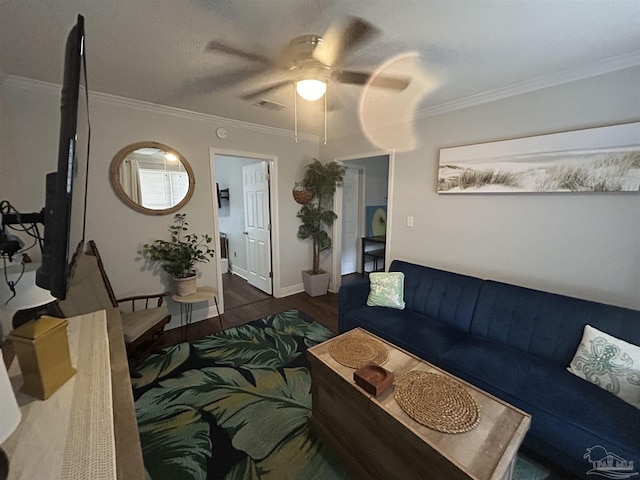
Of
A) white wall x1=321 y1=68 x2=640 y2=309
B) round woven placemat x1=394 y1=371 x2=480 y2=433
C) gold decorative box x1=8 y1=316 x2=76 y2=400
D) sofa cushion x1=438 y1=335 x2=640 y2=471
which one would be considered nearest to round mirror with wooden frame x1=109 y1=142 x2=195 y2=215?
gold decorative box x1=8 y1=316 x2=76 y2=400

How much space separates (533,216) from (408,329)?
140cm

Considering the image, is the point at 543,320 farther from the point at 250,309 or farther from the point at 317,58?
the point at 250,309

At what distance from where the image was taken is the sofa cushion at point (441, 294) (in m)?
2.25

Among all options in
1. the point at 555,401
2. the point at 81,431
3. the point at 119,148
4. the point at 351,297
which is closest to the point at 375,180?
the point at 351,297

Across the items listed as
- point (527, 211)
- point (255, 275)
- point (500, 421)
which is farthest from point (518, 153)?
point (255, 275)

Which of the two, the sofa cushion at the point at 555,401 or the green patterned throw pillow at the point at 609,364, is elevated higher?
the green patterned throw pillow at the point at 609,364

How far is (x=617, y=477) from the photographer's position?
1.22 metres

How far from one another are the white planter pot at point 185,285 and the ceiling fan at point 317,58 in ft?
6.47

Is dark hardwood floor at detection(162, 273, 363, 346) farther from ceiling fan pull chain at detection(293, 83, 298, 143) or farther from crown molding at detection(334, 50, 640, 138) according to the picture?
crown molding at detection(334, 50, 640, 138)

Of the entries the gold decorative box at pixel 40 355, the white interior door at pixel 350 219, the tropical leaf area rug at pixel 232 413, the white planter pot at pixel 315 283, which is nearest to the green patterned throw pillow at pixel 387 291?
the tropical leaf area rug at pixel 232 413

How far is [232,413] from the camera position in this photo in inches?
72.3

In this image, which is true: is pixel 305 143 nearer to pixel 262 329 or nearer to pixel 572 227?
pixel 262 329

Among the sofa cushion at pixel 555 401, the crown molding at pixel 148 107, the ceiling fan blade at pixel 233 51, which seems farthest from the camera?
the crown molding at pixel 148 107

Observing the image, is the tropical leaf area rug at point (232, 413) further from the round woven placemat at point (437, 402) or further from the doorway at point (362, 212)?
the doorway at point (362, 212)
